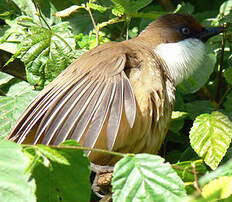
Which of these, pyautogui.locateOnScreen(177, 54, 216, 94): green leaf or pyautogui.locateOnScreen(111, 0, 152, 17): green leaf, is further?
pyautogui.locateOnScreen(177, 54, 216, 94): green leaf

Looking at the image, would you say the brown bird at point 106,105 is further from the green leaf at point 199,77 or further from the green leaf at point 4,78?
the green leaf at point 4,78

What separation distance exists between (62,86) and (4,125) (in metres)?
0.43

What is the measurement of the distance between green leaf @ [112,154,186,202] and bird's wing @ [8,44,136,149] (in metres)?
0.69

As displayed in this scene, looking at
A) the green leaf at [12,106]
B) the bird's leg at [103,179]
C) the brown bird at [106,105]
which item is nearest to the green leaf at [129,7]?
the brown bird at [106,105]

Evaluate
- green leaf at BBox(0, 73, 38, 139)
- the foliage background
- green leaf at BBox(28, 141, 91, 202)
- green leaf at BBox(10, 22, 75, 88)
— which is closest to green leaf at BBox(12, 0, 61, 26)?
the foliage background

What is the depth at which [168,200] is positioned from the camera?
1213mm

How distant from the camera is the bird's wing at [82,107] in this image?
1927 millimetres

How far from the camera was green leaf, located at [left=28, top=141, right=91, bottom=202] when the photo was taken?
4.21ft

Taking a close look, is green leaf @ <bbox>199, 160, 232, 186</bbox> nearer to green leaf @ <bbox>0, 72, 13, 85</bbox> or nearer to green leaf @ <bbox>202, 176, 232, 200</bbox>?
green leaf @ <bbox>202, 176, 232, 200</bbox>

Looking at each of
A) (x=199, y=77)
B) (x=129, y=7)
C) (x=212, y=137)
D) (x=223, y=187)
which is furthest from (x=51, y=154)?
(x=199, y=77)

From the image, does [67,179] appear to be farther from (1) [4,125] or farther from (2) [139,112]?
(1) [4,125]

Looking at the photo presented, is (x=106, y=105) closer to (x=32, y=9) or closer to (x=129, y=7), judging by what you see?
(x=129, y=7)

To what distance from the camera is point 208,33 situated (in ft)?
9.33

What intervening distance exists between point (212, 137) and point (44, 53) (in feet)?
3.50
